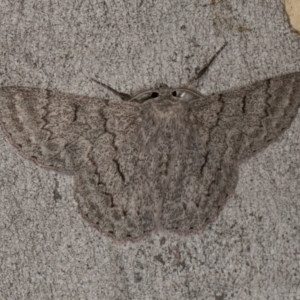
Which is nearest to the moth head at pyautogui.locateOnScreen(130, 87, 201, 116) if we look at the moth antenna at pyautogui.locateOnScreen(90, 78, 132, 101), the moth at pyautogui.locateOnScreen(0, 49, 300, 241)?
the moth at pyautogui.locateOnScreen(0, 49, 300, 241)

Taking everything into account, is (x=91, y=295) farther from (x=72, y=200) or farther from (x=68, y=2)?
(x=68, y=2)

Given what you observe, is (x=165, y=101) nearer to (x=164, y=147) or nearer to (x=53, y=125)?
(x=164, y=147)

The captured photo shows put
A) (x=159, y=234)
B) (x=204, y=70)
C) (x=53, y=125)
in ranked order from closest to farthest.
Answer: (x=53, y=125), (x=159, y=234), (x=204, y=70)

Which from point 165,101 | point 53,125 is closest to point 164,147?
point 165,101

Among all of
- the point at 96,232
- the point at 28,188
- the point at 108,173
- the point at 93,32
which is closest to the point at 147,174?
the point at 108,173

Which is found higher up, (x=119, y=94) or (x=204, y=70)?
(x=204, y=70)

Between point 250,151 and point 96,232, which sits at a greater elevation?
point 250,151
